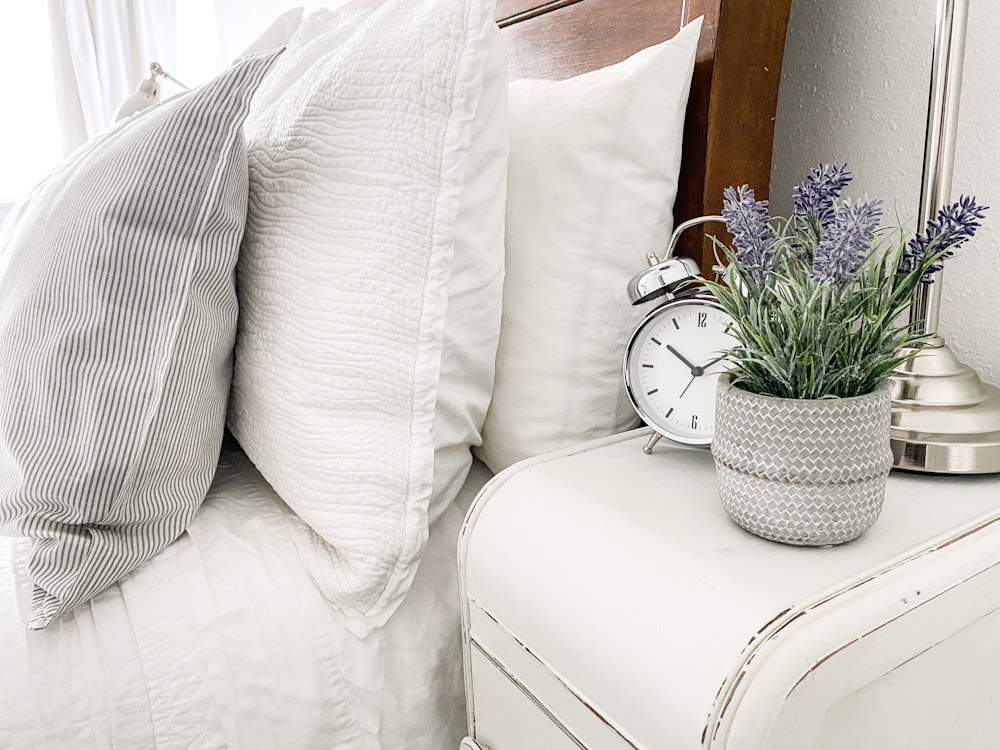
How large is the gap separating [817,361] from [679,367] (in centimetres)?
24

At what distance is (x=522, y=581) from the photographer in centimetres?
62

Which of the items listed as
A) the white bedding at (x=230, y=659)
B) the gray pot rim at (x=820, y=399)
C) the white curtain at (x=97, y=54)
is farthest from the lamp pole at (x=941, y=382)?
the white curtain at (x=97, y=54)

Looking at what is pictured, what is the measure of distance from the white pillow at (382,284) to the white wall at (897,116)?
44cm

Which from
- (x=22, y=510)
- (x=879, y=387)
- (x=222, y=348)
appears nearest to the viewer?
(x=879, y=387)

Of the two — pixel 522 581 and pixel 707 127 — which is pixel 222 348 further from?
pixel 707 127

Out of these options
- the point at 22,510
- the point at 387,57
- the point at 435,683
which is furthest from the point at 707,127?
the point at 22,510

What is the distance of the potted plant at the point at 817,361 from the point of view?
50 centimetres

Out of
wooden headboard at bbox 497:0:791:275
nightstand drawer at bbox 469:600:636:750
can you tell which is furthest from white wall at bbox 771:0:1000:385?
nightstand drawer at bbox 469:600:636:750

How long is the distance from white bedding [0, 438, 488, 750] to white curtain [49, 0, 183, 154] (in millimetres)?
2691

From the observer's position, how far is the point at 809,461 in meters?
0.51

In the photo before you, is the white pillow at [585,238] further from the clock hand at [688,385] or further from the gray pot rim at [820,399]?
the gray pot rim at [820,399]

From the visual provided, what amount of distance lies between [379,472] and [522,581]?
0.18 meters

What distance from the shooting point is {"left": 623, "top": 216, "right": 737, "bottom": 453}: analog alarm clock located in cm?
71

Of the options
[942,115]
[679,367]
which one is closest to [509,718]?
[679,367]
